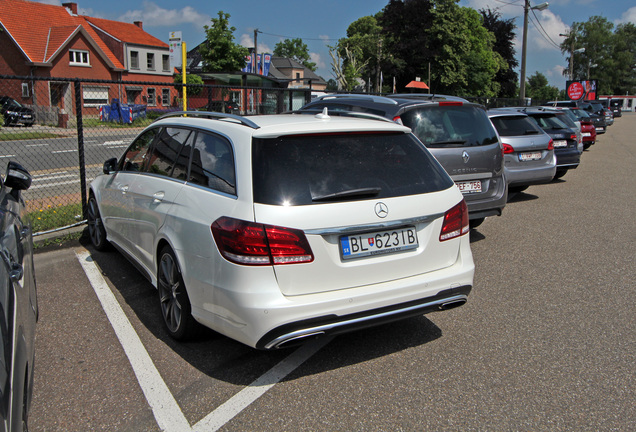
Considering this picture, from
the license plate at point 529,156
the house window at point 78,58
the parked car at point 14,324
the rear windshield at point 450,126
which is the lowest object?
the parked car at point 14,324

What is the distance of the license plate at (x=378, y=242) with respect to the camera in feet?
11.2

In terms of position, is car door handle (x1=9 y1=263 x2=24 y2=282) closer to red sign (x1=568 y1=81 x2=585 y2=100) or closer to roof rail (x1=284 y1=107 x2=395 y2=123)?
roof rail (x1=284 y1=107 x2=395 y2=123)

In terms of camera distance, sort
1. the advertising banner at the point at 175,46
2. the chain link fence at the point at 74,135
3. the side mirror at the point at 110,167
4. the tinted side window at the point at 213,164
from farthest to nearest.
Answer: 1. the advertising banner at the point at 175,46
2. the chain link fence at the point at 74,135
3. the side mirror at the point at 110,167
4. the tinted side window at the point at 213,164

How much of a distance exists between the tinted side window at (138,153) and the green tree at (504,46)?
69.2m

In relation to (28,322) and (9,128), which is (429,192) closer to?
(28,322)

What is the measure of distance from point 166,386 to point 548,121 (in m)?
11.9

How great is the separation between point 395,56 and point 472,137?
53.4 m

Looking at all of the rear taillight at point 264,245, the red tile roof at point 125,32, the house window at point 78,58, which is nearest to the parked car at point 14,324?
the rear taillight at point 264,245

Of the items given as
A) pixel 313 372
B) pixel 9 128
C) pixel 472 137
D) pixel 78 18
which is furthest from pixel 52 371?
pixel 78 18

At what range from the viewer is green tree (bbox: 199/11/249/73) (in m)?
48.1

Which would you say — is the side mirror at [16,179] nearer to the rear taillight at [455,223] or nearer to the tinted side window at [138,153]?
the tinted side window at [138,153]

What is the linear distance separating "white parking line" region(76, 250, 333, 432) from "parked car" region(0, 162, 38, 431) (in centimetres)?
82

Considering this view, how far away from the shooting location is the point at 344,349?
404 cm

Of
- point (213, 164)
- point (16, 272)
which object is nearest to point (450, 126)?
point (213, 164)
